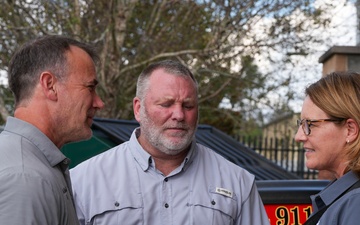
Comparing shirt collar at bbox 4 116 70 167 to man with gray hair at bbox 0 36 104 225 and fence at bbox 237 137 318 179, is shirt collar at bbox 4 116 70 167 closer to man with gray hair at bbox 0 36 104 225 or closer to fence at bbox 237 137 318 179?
man with gray hair at bbox 0 36 104 225

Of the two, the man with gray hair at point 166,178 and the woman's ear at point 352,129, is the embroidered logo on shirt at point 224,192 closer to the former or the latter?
the man with gray hair at point 166,178

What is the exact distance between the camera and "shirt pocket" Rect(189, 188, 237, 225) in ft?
11.5

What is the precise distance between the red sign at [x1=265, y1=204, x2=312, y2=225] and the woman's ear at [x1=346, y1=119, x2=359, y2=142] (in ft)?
4.51

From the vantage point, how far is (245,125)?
18.6 m

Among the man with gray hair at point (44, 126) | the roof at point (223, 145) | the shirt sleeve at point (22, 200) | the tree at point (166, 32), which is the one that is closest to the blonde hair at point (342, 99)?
the man with gray hair at point (44, 126)

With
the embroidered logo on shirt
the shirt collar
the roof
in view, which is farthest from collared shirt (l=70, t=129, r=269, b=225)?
the roof

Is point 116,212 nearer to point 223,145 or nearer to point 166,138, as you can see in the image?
point 166,138

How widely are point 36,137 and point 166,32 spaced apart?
1196 cm

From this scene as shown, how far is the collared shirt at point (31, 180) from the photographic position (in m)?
2.18

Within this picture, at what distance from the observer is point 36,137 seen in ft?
8.14

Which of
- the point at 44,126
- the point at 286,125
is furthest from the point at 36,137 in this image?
the point at 286,125

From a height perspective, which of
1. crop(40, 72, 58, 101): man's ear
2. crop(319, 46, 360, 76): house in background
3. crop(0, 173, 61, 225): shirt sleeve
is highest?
crop(319, 46, 360, 76): house in background

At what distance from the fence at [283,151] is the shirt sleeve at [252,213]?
14.4 meters

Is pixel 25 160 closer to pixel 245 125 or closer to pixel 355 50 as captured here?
pixel 355 50
